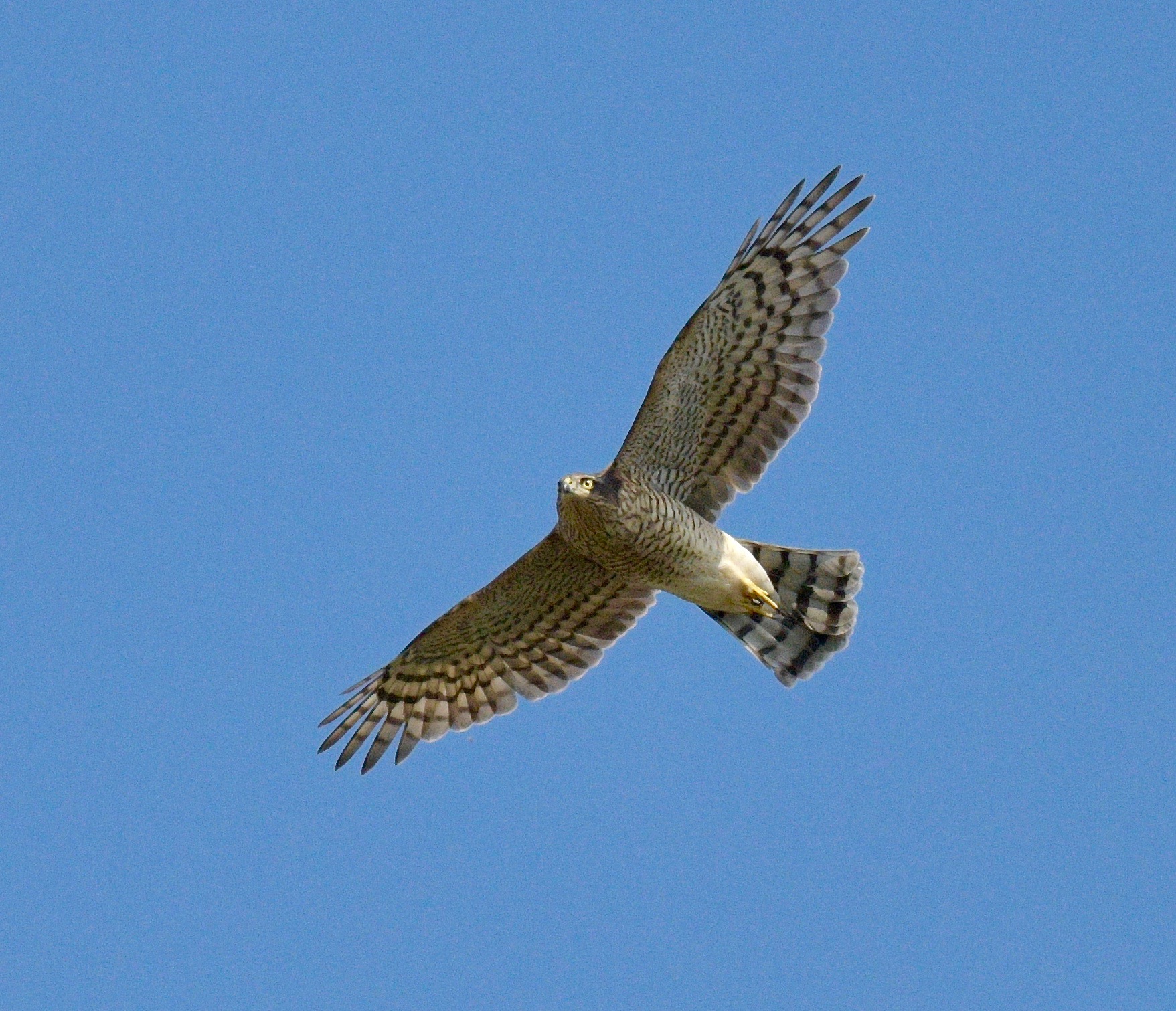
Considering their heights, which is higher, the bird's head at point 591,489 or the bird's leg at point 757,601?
the bird's head at point 591,489

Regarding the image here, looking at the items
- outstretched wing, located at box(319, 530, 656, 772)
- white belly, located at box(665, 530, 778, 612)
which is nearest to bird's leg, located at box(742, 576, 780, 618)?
white belly, located at box(665, 530, 778, 612)

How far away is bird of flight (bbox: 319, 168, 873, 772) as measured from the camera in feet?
41.2

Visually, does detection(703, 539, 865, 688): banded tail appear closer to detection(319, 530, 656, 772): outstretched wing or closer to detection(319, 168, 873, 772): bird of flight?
detection(319, 168, 873, 772): bird of flight

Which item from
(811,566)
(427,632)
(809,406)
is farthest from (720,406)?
(427,632)

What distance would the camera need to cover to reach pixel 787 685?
13570 millimetres

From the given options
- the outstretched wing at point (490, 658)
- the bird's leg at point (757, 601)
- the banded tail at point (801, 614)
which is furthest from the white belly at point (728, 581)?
the outstretched wing at point (490, 658)

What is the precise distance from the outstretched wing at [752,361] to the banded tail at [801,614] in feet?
2.51

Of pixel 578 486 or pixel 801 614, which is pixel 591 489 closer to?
pixel 578 486

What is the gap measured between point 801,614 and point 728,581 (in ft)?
3.03

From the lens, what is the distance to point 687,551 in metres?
12.5

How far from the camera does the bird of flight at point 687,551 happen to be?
1255 centimetres

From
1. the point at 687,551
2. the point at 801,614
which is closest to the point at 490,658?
the point at 687,551

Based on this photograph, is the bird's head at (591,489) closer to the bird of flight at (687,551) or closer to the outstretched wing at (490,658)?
the bird of flight at (687,551)

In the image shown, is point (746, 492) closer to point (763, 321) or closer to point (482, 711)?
point (763, 321)
